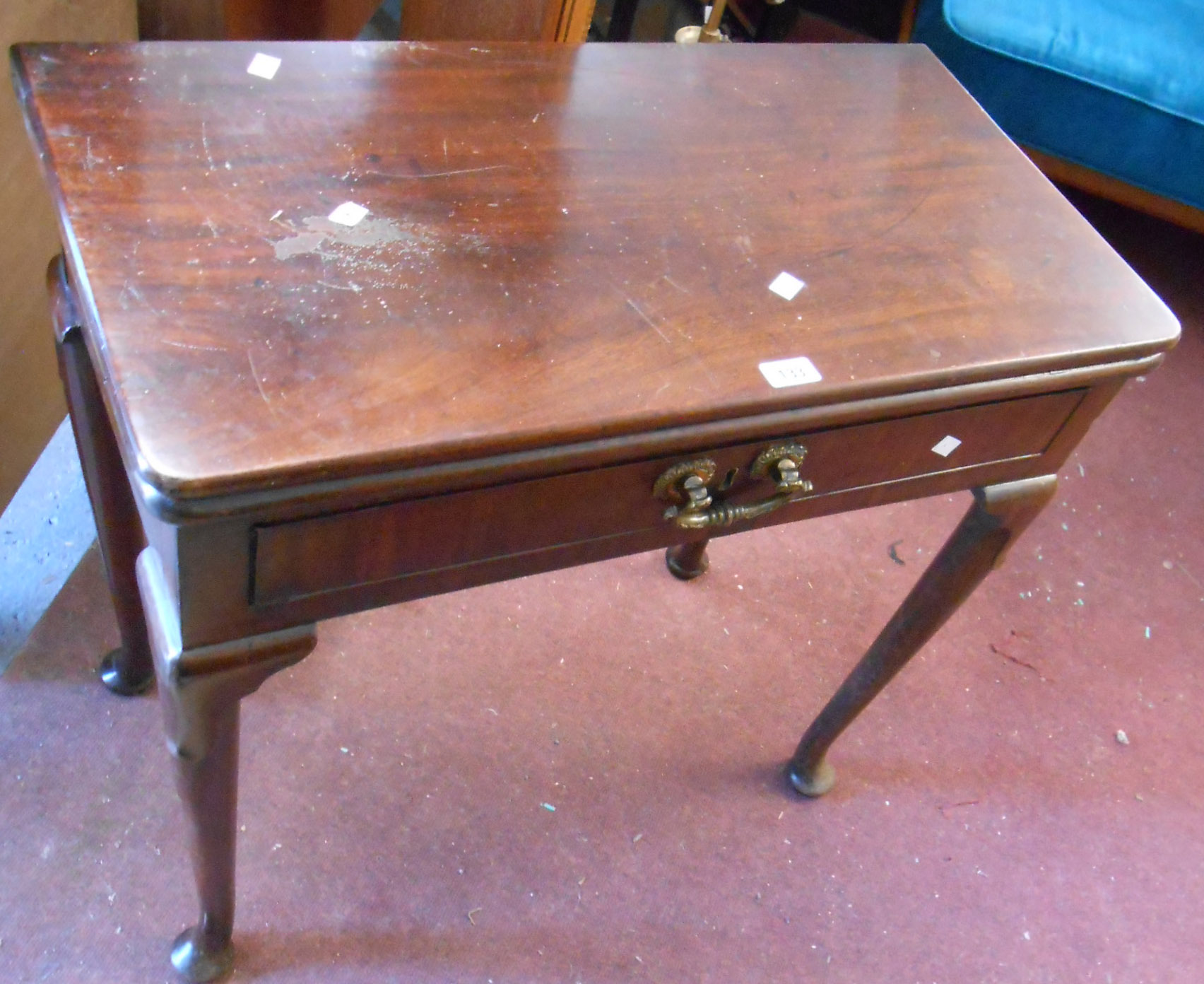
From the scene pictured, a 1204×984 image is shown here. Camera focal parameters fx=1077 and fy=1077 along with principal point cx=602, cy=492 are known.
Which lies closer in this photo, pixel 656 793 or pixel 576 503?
pixel 576 503

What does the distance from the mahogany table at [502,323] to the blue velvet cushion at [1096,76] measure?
2.97 ft

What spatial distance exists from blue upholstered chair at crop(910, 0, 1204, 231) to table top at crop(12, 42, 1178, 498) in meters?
0.91

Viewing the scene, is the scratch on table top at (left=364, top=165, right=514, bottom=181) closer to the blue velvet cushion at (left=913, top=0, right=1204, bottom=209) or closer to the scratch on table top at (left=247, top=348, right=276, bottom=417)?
the scratch on table top at (left=247, top=348, right=276, bottom=417)

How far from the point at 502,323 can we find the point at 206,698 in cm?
29

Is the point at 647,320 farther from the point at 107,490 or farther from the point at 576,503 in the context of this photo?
the point at 107,490

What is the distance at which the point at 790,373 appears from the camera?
26.4 inches

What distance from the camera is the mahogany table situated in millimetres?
586

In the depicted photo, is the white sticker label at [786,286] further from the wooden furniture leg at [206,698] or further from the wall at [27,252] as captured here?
the wall at [27,252]

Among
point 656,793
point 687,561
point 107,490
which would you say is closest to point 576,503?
point 107,490

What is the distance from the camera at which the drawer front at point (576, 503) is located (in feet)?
2.00

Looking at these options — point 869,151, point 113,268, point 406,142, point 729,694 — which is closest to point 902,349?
point 869,151

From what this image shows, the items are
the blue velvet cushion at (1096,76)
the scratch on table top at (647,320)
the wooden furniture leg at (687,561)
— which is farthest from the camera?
the blue velvet cushion at (1096,76)

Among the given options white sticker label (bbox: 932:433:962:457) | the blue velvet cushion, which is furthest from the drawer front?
the blue velvet cushion

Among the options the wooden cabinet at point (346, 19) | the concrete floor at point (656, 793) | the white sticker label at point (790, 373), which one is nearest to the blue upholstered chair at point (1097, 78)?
the concrete floor at point (656, 793)
